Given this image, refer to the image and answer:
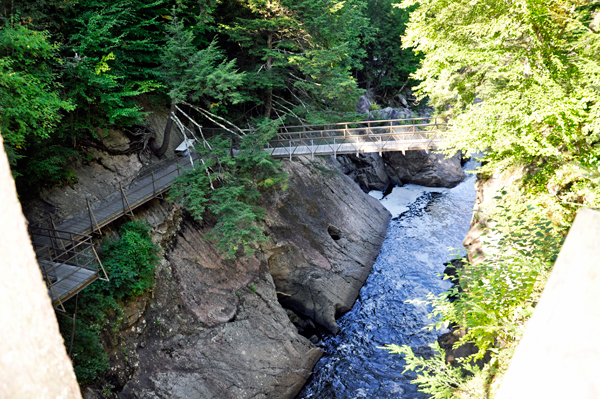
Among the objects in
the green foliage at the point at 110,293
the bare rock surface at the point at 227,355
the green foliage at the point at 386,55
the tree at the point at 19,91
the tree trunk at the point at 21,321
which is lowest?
the bare rock surface at the point at 227,355

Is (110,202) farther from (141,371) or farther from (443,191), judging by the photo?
(443,191)

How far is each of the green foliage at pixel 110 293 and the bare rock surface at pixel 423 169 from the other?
22588mm

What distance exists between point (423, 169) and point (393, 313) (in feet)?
55.3

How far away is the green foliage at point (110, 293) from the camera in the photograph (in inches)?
302

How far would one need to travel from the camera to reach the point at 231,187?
10914 mm

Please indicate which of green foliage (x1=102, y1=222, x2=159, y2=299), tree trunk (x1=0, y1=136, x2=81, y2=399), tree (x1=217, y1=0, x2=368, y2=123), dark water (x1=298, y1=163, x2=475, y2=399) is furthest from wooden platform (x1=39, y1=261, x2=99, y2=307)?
tree (x1=217, y1=0, x2=368, y2=123)

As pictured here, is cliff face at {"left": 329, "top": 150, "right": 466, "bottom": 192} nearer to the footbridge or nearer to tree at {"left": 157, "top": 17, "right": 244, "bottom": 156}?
the footbridge

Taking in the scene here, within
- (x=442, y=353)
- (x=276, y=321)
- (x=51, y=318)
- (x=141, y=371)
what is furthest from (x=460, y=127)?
(x=141, y=371)

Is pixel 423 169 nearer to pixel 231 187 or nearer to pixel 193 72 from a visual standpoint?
pixel 231 187

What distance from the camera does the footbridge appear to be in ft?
25.7

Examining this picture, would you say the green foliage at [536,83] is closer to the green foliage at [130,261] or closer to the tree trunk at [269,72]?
the tree trunk at [269,72]

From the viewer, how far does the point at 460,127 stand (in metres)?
8.84

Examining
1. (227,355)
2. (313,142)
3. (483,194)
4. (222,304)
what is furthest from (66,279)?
(483,194)

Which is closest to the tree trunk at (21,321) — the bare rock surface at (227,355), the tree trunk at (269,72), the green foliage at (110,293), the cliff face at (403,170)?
the green foliage at (110,293)
